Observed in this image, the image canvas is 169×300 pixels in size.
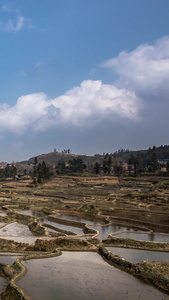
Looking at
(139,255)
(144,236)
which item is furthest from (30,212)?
(139,255)

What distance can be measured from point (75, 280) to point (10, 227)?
66.3 feet

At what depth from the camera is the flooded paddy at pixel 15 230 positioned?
2992 centimetres

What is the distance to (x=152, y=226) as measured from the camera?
3344 cm

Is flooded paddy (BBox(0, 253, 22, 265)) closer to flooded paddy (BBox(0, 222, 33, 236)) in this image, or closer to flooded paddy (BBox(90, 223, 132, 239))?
flooded paddy (BBox(0, 222, 33, 236))

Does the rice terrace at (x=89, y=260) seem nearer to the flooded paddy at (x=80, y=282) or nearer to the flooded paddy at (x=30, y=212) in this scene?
the flooded paddy at (x=80, y=282)

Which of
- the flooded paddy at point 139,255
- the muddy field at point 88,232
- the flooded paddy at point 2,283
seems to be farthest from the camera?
the flooded paddy at point 139,255

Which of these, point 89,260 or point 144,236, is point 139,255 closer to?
point 89,260

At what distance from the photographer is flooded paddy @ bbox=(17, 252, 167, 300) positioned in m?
13.8

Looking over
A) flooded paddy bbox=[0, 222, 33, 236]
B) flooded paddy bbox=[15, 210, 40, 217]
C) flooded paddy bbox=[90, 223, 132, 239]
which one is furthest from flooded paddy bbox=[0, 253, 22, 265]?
flooded paddy bbox=[15, 210, 40, 217]

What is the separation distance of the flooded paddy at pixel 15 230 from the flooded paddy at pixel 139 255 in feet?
38.9

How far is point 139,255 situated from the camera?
68.3ft

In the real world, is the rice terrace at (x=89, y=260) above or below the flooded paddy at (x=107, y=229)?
above

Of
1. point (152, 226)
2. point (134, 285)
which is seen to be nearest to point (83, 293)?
point (134, 285)

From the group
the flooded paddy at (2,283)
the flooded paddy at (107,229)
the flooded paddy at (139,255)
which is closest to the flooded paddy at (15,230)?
the flooded paddy at (107,229)
